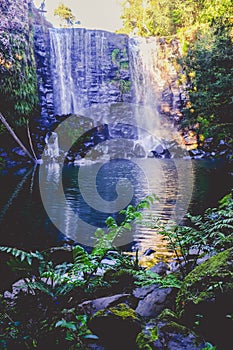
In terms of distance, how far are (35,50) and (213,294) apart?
23242mm

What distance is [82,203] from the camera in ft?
28.8

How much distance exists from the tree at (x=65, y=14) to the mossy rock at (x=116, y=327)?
4124cm

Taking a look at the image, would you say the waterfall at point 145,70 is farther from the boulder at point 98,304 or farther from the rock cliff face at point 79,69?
the boulder at point 98,304

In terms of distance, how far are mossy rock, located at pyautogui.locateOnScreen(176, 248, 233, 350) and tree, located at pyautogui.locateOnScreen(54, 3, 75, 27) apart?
4106 cm

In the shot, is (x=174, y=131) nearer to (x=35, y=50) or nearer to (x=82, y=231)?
(x=35, y=50)

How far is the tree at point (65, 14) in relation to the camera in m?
36.6

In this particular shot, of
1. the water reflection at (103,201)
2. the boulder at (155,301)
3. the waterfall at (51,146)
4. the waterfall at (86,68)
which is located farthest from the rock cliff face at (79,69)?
the boulder at (155,301)

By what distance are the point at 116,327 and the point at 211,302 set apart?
0.57m

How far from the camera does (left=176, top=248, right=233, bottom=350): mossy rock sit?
1598 mm

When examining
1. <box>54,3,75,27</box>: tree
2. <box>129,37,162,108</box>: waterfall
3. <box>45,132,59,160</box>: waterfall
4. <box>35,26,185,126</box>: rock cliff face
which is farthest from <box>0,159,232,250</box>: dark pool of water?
<box>54,3,75,27</box>: tree

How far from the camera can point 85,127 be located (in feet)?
83.4

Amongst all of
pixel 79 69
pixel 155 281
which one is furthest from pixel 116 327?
pixel 79 69

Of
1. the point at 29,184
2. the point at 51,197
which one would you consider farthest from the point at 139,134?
the point at 51,197

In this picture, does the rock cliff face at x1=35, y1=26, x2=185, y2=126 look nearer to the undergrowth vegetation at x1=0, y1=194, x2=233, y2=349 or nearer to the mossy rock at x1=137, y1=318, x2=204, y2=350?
the undergrowth vegetation at x1=0, y1=194, x2=233, y2=349
